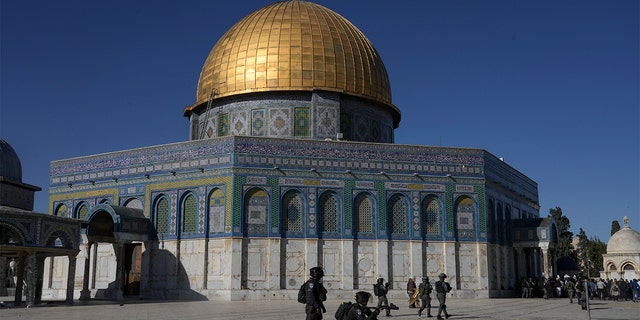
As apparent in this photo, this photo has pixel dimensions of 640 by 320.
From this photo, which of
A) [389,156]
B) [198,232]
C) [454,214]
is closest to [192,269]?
[198,232]

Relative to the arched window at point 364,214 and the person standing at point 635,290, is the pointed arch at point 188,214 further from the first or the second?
the person standing at point 635,290

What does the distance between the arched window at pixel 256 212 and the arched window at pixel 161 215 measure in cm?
341

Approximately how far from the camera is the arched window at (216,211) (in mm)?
24016

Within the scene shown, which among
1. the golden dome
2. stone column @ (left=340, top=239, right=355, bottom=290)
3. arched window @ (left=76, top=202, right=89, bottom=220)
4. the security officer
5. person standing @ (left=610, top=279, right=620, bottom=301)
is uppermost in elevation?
the golden dome

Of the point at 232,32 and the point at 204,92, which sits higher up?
the point at 232,32

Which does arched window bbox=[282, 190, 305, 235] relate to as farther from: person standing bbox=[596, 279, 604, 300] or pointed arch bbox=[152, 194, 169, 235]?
person standing bbox=[596, 279, 604, 300]

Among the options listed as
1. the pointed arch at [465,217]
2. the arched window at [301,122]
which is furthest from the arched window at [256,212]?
the pointed arch at [465,217]

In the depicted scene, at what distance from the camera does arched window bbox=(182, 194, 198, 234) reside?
24.7m

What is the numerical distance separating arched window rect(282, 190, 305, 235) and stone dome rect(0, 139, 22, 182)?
46.8 feet

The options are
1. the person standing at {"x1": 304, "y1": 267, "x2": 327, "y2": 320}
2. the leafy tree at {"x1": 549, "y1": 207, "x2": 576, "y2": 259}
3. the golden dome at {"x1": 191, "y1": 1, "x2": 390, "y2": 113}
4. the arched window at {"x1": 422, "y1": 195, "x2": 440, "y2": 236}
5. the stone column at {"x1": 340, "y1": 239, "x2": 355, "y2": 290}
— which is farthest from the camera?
the leafy tree at {"x1": 549, "y1": 207, "x2": 576, "y2": 259}

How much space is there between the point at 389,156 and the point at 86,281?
12.0 meters

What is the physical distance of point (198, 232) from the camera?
957 inches

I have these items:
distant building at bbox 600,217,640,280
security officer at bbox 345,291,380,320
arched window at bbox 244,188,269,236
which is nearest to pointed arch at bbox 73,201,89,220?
arched window at bbox 244,188,269,236

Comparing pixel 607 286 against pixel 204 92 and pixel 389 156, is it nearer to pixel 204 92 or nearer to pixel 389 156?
pixel 389 156
